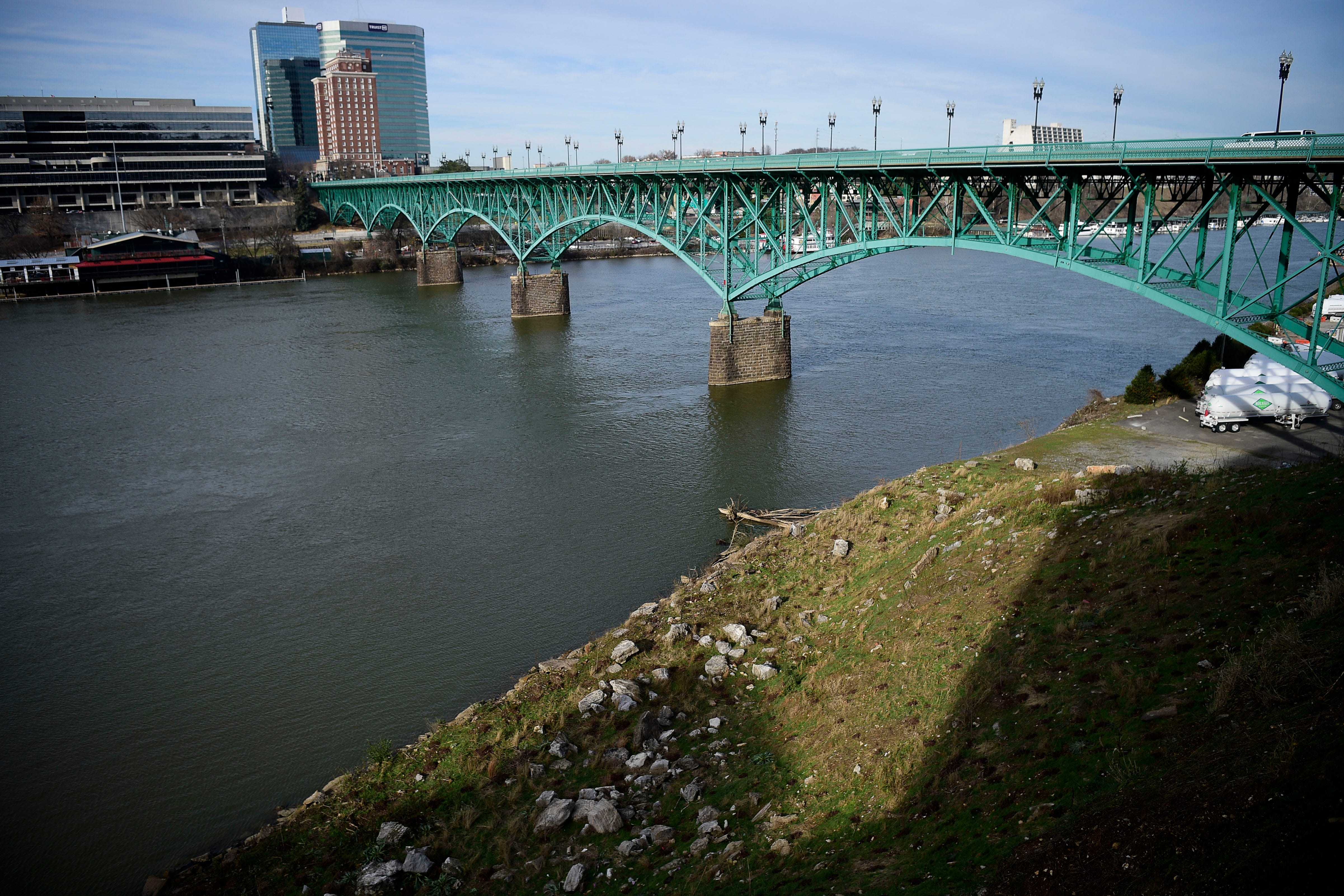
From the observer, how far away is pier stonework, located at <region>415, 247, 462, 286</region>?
86.2 metres

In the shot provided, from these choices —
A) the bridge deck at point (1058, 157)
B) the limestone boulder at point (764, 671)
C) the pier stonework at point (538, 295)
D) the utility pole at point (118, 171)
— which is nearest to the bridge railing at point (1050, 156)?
the bridge deck at point (1058, 157)

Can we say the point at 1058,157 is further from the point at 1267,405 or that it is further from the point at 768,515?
the point at 768,515

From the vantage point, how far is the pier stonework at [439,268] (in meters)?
86.2

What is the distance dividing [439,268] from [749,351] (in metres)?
54.1

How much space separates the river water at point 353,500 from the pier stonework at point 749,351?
3.55 feet

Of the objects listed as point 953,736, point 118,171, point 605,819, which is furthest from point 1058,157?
point 118,171

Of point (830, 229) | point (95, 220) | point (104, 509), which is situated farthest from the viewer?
point (95, 220)

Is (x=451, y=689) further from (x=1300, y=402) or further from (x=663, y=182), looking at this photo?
(x=663, y=182)

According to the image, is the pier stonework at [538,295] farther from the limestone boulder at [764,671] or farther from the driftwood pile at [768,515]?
the limestone boulder at [764,671]

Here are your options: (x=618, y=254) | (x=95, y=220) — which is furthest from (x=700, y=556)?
(x=95, y=220)

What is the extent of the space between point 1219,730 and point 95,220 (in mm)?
123519

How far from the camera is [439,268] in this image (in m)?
86.9

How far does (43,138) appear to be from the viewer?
11294 cm

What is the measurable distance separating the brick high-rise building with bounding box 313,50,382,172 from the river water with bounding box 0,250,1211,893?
137267 mm
